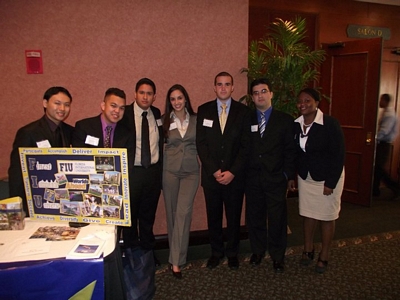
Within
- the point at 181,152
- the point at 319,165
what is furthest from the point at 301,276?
the point at 181,152

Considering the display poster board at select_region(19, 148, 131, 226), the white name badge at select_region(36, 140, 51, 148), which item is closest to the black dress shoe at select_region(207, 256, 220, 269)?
the display poster board at select_region(19, 148, 131, 226)

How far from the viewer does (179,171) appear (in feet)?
8.93

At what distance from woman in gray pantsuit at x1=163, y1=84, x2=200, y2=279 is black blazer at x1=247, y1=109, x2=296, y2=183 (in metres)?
0.58

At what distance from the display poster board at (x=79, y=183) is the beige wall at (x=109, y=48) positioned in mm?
1501

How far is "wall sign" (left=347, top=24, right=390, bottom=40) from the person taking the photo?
4.99 metres

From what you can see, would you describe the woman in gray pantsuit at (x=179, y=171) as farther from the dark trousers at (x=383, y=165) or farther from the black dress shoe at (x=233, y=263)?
the dark trousers at (x=383, y=165)

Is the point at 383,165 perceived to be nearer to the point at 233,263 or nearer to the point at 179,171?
the point at 233,263

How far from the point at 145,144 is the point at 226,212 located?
3.29 feet

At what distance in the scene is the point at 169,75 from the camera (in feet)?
10.5

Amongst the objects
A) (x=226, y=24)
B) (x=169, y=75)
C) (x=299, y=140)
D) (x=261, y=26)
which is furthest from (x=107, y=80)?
(x=261, y=26)

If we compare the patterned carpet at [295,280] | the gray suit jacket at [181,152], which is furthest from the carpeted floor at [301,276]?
the gray suit jacket at [181,152]

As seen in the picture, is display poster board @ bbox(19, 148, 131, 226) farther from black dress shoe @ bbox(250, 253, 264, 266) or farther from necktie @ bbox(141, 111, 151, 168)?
black dress shoe @ bbox(250, 253, 264, 266)

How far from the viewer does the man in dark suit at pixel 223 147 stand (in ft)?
8.81

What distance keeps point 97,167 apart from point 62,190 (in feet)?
0.84
